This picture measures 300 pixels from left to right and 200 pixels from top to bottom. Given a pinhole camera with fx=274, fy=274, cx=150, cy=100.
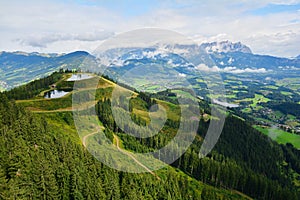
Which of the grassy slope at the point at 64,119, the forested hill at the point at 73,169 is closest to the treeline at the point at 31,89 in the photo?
the forested hill at the point at 73,169

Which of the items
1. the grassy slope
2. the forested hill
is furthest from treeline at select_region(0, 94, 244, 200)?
the grassy slope

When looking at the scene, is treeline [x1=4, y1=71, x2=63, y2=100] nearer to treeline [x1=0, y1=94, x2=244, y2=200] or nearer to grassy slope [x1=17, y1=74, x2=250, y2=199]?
grassy slope [x1=17, y1=74, x2=250, y2=199]

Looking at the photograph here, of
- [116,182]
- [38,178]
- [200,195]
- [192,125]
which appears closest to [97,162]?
[116,182]

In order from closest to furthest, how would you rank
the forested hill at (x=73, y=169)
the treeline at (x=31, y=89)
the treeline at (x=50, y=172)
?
the treeline at (x=50, y=172) → the forested hill at (x=73, y=169) → the treeline at (x=31, y=89)

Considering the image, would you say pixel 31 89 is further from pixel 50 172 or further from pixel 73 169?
pixel 50 172

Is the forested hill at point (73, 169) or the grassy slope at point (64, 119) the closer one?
the forested hill at point (73, 169)

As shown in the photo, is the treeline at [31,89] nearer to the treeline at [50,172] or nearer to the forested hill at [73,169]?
the forested hill at [73,169]

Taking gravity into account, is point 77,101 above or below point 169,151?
above

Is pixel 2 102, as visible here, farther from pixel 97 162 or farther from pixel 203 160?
pixel 203 160

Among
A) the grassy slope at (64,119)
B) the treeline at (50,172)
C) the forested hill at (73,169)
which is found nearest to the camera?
the treeline at (50,172)

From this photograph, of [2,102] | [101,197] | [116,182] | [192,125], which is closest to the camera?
[101,197]

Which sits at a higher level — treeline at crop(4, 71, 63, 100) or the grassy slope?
treeline at crop(4, 71, 63, 100)
